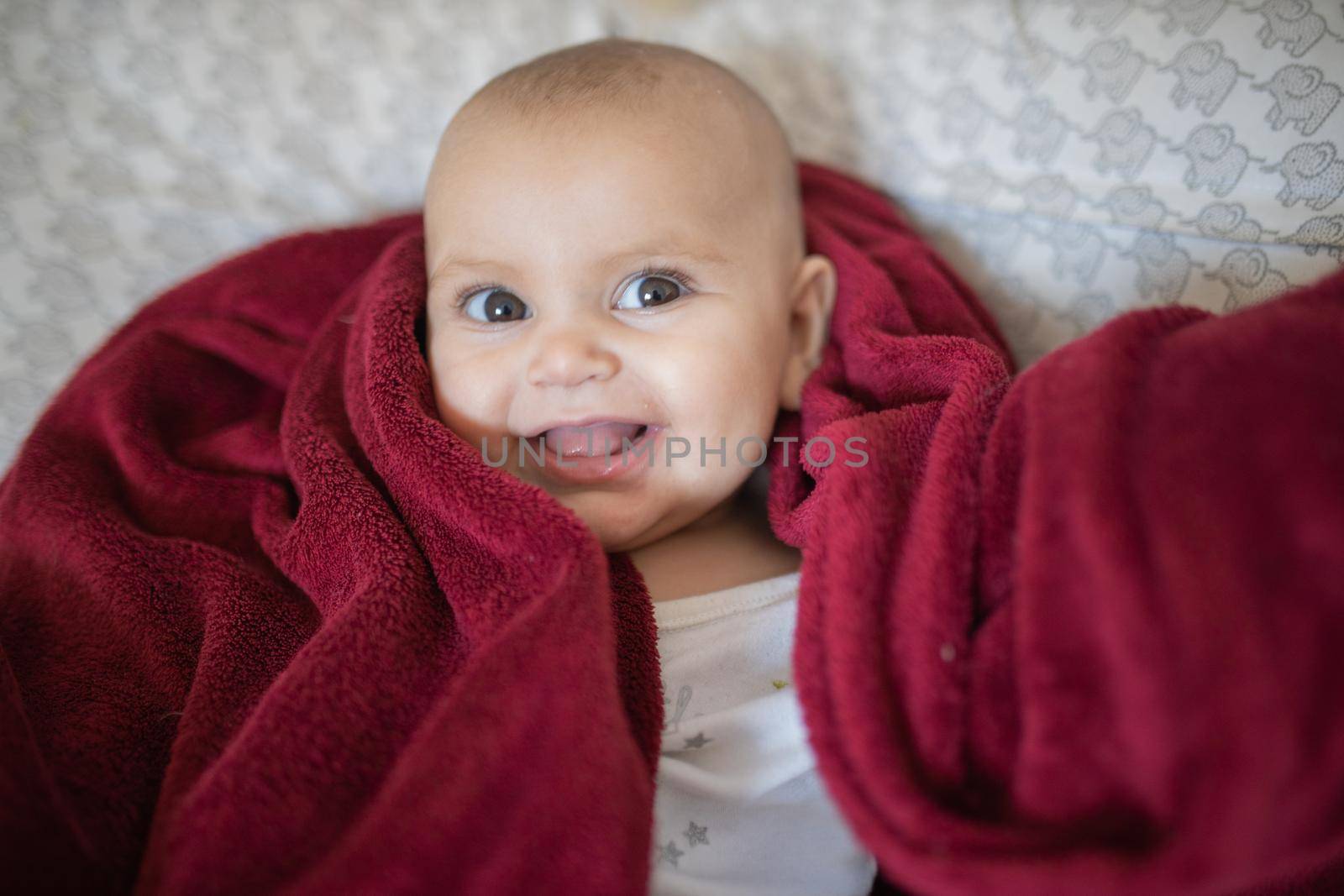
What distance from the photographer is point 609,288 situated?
0.83 m

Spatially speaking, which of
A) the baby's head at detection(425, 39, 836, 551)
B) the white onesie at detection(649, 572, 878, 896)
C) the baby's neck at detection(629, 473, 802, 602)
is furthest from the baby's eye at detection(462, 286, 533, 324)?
the white onesie at detection(649, 572, 878, 896)

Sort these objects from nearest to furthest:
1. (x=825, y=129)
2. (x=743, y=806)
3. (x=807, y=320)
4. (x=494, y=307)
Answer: (x=743, y=806)
(x=494, y=307)
(x=807, y=320)
(x=825, y=129)

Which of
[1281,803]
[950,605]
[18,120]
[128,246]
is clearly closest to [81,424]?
[128,246]

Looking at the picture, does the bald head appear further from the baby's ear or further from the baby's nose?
the baby's nose

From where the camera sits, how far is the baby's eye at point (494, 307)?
A: 86 centimetres

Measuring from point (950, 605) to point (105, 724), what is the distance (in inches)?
28.2

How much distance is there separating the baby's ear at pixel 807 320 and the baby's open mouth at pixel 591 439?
8.1 inches

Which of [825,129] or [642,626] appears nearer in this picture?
[642,626]

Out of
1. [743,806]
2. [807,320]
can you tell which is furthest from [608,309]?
[743,806]

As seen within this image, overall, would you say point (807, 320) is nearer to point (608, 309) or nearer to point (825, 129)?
point (608, 309)

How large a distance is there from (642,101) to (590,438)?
0.35 m

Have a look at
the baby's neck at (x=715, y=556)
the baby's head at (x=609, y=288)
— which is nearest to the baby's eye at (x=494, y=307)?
the baby's head at (x=609, y=288)

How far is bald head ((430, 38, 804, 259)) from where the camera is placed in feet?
2.77

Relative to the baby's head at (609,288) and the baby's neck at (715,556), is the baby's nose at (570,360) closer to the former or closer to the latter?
the baby's head at (609,288)
